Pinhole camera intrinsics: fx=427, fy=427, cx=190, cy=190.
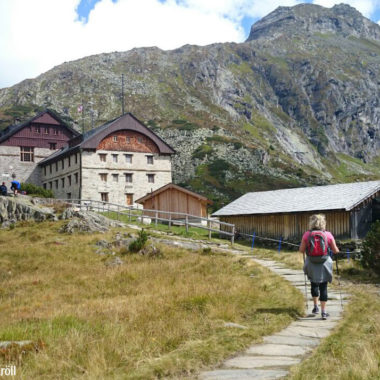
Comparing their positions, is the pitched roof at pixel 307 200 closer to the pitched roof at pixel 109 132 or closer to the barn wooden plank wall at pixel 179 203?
the barn wooden plank wall at pixel 179 203

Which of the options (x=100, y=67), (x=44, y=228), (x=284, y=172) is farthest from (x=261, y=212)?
(x=100, y=67)

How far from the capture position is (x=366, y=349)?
577 cm

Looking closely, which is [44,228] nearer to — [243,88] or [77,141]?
[77,141]

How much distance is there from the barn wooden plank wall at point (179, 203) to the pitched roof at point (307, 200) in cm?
300

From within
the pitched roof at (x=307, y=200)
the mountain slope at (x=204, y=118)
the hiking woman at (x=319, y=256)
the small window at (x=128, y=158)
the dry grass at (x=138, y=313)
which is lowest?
the dry grass at (x=138, y=313)

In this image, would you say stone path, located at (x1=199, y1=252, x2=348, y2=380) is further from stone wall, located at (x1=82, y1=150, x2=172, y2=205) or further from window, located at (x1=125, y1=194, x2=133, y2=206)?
window, located at (x1=125, y1=194, x2=133, y2=206)

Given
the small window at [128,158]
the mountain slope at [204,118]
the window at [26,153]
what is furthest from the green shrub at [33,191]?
the mountain slope at [204,118]

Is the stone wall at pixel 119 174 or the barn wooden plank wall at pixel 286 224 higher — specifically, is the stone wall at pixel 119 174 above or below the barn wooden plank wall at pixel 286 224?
above

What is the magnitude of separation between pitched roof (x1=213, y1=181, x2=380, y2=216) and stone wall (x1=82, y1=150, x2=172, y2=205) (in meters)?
17.0

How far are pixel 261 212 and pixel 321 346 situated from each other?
26056 millimetres

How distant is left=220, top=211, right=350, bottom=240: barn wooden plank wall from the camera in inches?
1125

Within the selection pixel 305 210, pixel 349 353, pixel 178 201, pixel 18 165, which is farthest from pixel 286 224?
pixel 18 165

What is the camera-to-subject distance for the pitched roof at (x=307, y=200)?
28734 millimetres

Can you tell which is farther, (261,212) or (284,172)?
(284,172)
